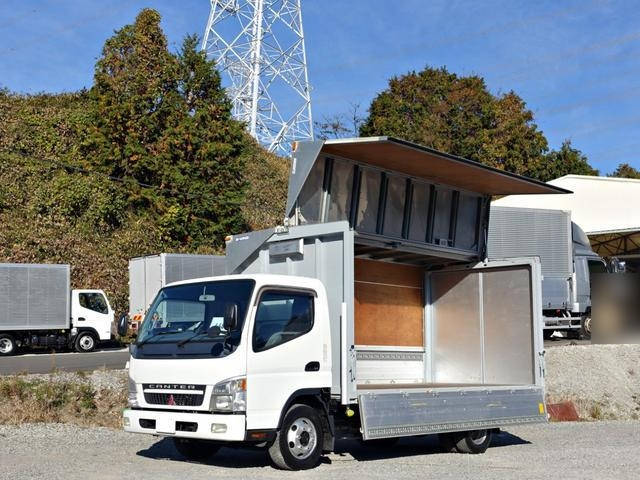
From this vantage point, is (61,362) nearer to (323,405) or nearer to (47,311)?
(47,311)

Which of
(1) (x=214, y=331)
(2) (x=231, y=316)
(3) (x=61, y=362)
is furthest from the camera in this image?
(3) (x=61, y=362)

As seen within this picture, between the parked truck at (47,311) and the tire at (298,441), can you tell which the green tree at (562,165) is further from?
the tire at (298,441)

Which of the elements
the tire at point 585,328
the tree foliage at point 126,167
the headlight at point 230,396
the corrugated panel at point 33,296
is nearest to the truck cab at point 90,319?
the corrugated panel at point 33,296

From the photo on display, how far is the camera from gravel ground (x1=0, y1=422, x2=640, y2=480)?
9914 mm

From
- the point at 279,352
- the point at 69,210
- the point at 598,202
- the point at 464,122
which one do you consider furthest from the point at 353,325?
the point at 464,122

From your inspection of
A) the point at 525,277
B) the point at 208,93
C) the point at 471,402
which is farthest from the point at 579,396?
the point at 208,93

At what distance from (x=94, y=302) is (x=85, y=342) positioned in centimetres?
142

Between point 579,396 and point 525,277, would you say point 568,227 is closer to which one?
point 579,396

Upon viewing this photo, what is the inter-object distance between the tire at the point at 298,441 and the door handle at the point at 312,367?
0.43 m

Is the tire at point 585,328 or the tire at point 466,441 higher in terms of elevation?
the tire at point 585,328

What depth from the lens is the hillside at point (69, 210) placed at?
31188 millimetres

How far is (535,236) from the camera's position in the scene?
29672 millimetres

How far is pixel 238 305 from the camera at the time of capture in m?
9.77

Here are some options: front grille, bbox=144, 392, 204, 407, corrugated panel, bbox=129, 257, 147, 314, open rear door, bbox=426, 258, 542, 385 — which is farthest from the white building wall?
front grille, bbox=144, 392, 204, 407
